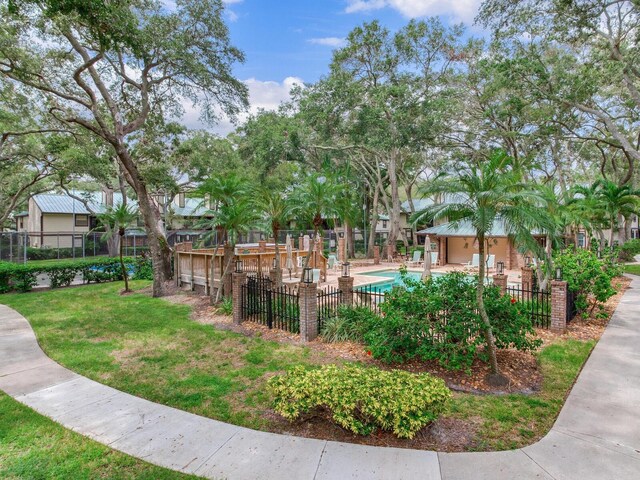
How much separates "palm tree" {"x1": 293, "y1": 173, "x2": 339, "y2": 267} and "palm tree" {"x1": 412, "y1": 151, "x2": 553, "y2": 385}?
4170 mm

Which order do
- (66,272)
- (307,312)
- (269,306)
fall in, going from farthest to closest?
(66,272) → (269,306) → (307,312)

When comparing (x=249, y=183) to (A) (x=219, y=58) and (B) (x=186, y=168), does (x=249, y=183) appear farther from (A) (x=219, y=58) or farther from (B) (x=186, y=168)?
(B) (x=186, y=168)

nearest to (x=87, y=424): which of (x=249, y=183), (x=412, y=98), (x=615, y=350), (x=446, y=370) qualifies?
(x=446, y=370)

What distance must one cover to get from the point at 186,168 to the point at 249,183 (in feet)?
46.8

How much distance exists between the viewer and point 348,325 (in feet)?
25.2

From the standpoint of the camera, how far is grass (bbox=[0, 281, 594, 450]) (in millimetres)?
4512

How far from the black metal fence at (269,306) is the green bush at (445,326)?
263cm

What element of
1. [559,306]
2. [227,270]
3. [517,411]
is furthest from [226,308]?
[559,306]

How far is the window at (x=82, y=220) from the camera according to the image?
29.9m

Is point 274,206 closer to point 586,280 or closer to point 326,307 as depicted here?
point 326,307

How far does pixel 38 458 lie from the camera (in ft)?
12.0

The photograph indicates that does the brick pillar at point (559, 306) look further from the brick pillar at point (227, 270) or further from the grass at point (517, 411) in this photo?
the brick pillar at point (227, 270)

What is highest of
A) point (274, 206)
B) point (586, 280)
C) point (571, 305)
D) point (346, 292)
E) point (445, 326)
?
point (274, 206)

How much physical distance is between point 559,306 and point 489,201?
4.74 m
